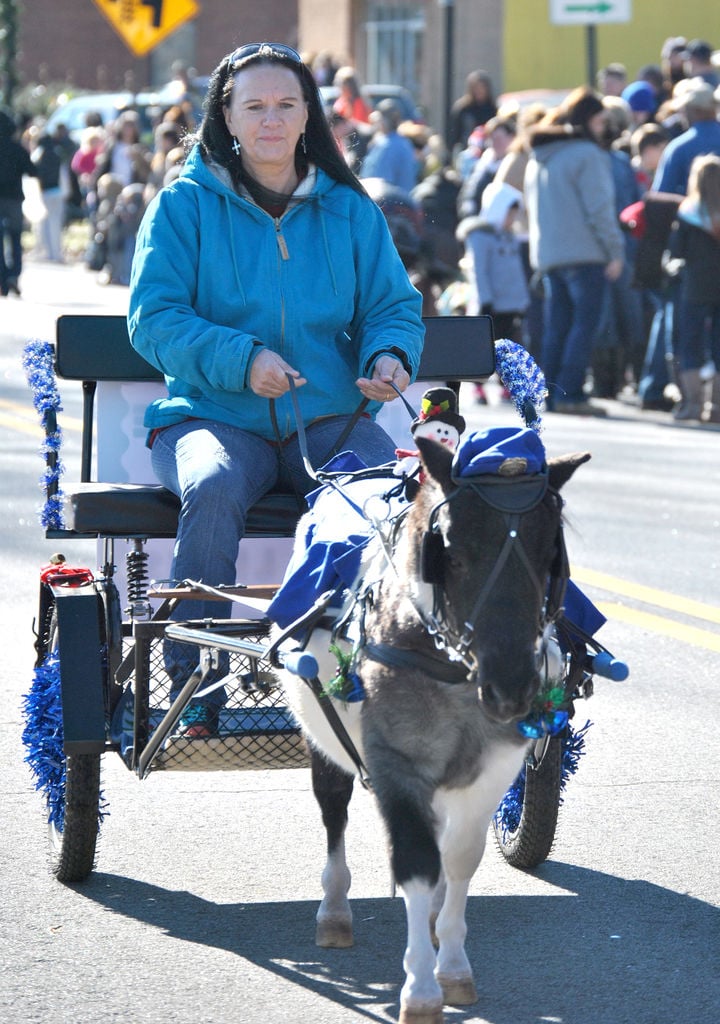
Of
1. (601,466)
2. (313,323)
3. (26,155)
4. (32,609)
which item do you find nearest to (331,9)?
(26,155)

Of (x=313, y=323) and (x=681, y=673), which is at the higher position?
(x=313, y=323)

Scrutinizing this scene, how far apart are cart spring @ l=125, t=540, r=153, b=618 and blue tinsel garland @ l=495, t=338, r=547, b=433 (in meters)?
1.13

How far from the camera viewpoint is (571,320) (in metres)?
15.2

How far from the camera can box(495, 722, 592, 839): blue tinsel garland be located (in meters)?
5.25

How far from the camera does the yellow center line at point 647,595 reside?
341 inches

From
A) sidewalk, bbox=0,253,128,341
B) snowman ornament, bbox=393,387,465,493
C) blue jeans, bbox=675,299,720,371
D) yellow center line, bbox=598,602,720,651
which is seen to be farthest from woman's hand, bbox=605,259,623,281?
snowman ornament, bbox=393,387,465,493

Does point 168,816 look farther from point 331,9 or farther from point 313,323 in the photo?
point 331,9

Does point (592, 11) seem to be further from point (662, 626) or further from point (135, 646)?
point (135, 646)

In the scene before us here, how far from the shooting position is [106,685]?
524 centimetres

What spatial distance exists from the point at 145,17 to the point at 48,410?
81.4 feet

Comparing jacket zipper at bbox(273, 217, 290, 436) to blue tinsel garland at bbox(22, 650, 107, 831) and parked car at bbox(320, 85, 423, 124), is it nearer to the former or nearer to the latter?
blue tinsel garland at bbox(22, 650, 107, 831)

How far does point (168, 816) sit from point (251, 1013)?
60.7 inches

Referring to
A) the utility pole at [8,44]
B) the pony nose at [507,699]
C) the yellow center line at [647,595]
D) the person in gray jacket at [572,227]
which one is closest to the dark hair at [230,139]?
the pony nose at [507,699]

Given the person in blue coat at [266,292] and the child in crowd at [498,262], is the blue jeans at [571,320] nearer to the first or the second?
the child in crowd at [498,262]
